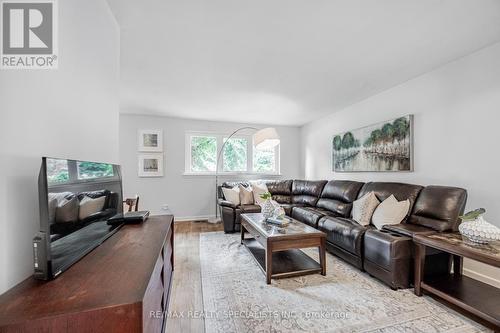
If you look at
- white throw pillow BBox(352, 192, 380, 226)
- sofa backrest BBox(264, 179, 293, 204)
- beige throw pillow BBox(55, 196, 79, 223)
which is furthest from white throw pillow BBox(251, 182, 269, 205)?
beige throw pillow BBox(55, 196, 79, 223)

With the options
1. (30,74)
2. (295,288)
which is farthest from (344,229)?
(30,74)

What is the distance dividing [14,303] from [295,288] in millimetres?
1969

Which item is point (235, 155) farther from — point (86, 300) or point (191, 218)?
point (86, 300)

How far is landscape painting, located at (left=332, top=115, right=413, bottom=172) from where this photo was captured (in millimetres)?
3004

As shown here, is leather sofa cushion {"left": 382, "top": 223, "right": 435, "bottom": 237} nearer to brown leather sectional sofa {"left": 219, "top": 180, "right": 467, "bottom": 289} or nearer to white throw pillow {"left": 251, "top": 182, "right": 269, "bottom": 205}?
brown leather sectional sofa {"left": 219, "top": 180, "right": 467, "bottom": 289}

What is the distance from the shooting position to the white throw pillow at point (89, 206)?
1108 mm

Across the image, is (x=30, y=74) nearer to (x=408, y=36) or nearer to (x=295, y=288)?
(x=295, y=288)

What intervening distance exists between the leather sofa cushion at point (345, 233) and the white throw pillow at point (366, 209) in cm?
11

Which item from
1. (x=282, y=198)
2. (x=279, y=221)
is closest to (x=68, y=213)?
(x=279, y=221)

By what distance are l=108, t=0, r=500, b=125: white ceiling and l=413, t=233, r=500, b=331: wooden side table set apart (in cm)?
189

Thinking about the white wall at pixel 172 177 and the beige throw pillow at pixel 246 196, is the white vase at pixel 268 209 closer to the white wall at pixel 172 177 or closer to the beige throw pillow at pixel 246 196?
the beige throw pillow at pixel 246 196

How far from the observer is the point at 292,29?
1.92m

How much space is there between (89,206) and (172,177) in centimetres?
378

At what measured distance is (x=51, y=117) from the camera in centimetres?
104
